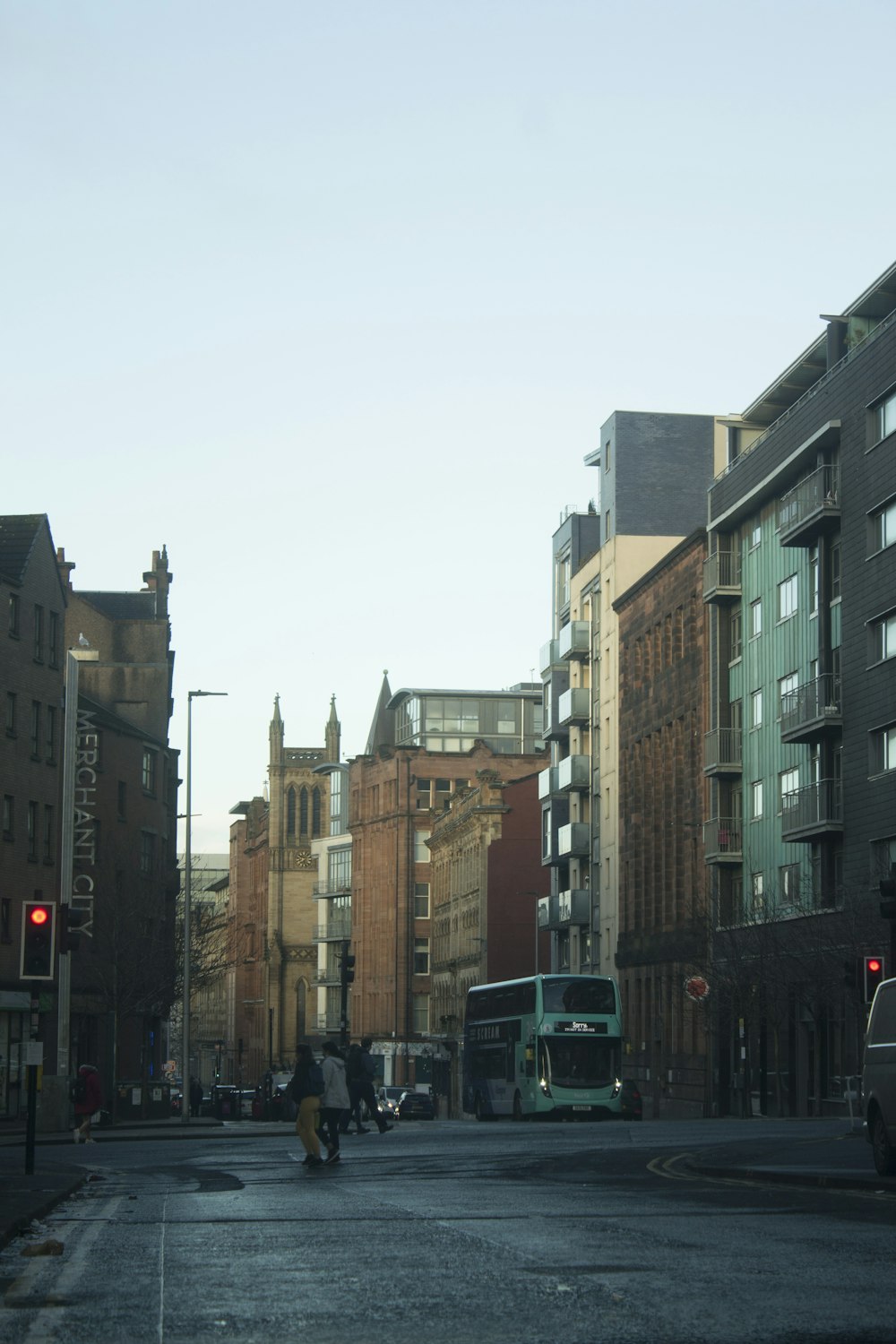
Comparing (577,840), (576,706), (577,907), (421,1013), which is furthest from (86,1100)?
(421,1013)

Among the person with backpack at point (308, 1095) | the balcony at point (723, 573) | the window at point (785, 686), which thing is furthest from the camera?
the balcony at point (723, 573)

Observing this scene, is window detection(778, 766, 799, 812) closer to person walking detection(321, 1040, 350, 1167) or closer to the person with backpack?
person walking detection(321, 1040, 350, 1167)

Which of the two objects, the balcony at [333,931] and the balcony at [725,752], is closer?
the balcony at [725,752]

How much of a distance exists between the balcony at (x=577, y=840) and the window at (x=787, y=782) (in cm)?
2710

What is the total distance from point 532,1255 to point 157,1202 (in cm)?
744

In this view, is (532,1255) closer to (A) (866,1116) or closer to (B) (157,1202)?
(B) (157,1202)

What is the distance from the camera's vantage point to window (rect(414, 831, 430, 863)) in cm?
13288

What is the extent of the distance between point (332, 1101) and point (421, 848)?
109 meters

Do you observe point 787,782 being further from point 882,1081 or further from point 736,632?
point 882,1081

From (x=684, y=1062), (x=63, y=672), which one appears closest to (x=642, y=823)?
(x=684, y=1062)

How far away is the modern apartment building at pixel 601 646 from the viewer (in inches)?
3174

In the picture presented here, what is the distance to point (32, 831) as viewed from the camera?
60.7m

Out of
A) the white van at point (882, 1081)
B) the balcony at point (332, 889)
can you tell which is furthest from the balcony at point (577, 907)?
the white van at point (882, 1081)

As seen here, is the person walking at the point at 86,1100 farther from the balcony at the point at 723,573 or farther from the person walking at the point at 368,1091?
the balcony at the point at 723,573
